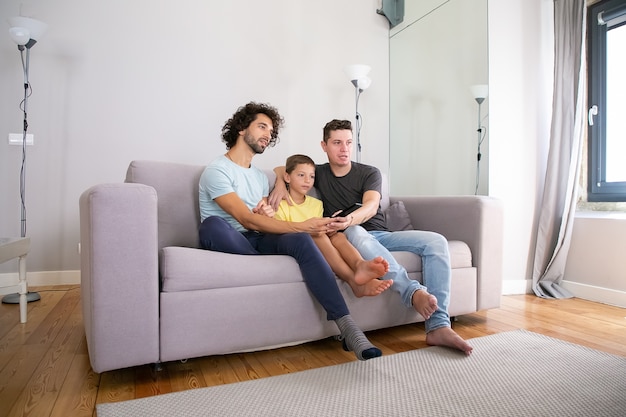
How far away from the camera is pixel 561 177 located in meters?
3.03

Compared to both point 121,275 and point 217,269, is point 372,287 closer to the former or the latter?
point 217,269

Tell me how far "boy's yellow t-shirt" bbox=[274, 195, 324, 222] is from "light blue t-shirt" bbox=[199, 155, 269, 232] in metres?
0.13

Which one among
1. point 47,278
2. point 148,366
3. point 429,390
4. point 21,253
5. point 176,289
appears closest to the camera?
point 429,390

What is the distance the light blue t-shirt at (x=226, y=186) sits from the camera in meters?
1.91

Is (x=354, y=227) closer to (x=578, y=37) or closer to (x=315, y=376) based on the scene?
(x=315, y=376)

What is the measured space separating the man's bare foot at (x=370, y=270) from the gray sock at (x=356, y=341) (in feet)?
0.54

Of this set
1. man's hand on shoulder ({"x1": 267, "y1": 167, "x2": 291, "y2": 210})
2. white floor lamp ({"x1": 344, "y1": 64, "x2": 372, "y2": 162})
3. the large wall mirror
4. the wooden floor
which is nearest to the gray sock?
the wooden floor

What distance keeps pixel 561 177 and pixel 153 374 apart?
2.85 m

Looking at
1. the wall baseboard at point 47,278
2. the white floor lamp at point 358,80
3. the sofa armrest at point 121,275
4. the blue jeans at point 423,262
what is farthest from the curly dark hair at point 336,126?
the wall baseboard at point 47,278

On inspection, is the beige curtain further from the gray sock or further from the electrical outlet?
the electrical outlet

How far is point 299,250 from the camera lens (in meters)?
1.75

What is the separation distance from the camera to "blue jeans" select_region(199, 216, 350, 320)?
1.70 metres

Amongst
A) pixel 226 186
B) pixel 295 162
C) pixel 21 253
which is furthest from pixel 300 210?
pixel 21 253

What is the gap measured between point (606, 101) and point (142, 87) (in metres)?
3.43
